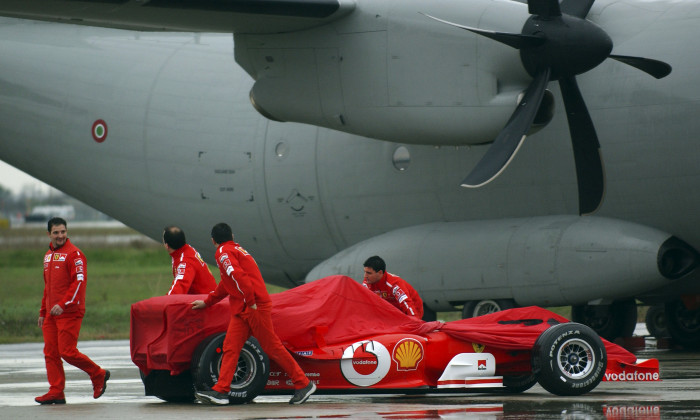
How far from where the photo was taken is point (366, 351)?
9656mm

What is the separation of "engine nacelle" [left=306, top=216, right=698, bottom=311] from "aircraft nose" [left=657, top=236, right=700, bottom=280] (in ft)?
0.04

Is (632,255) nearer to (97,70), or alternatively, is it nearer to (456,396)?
(456,396)

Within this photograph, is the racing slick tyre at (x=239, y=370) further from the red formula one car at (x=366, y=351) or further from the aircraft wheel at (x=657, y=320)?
the aircraft wheel at (x=657, y=320)

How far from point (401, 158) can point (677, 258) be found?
3.99m

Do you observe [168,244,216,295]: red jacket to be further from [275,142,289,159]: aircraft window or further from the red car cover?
[275,142,289,159]: aircraft window

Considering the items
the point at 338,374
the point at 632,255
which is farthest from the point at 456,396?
the point at 632,255

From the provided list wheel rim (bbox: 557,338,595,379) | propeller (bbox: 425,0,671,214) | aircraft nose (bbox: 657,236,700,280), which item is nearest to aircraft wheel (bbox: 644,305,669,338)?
aircraft nose (bbox: 657,236,700,280)

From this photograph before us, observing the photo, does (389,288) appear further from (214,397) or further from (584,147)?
(584,147)

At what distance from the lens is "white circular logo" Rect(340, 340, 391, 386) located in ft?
31.6

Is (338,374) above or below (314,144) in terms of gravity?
below

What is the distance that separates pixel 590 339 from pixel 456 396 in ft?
4.76

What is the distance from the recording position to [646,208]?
→ 13.8 m

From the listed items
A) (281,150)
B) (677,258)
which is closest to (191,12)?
(281,150)

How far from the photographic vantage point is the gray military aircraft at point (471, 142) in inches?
522
